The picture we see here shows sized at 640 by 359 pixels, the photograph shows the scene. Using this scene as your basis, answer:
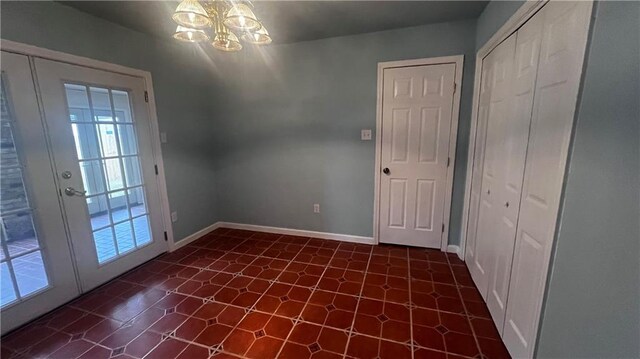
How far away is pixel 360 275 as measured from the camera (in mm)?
2436

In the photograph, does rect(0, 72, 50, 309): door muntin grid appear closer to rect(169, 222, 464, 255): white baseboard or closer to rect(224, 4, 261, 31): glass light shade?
rect(169, 222, 464, 255): white baseboard

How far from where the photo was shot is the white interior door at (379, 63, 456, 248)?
2.58m

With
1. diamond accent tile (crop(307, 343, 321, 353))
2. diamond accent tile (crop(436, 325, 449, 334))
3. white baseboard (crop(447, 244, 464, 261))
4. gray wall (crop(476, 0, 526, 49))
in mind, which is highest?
gray wall (crop(476, 0, 526, 49))

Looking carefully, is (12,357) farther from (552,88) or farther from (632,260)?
(552,88)

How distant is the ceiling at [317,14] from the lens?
2037 millimetres

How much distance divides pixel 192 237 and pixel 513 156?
344 centimetres

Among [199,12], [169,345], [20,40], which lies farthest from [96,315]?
[199,12]

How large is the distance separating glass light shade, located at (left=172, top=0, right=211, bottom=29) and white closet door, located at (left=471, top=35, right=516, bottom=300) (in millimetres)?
1898

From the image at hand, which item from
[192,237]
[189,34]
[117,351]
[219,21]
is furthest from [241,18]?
[192,237]

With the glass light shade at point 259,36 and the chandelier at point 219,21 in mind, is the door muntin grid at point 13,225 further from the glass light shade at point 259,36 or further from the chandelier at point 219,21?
the glass light shade at point 259,36

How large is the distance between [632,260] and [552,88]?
2.67 feet

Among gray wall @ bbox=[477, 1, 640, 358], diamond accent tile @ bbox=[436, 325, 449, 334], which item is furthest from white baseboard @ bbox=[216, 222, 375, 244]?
gray wall @ bbox=[477, 1, 640, 358]

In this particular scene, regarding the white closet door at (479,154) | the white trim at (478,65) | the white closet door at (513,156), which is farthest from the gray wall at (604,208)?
the white closet door at (479,154)

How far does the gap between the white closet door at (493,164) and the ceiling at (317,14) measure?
631 mm
